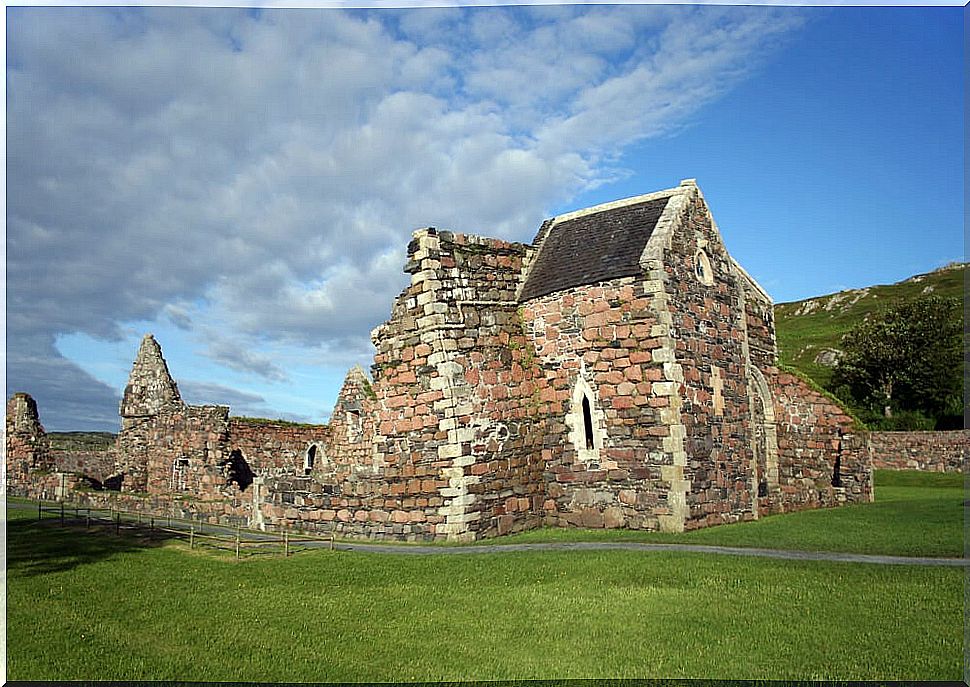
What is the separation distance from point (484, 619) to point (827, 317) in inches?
3596

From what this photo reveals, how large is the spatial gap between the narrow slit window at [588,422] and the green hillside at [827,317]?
53.2 metres

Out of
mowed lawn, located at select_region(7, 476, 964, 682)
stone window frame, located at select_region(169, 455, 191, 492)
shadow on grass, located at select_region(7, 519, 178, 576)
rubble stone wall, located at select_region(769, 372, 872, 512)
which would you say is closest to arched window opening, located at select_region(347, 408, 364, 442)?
stone window frame, located at select_region(169, 455, 191, 492)

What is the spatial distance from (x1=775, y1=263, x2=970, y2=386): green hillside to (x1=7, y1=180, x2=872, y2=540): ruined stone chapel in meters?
50.6

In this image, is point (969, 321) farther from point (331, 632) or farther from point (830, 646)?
point (331, 632)

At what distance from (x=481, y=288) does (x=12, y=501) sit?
18857 millimetres

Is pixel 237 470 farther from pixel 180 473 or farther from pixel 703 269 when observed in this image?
pixel 703 269

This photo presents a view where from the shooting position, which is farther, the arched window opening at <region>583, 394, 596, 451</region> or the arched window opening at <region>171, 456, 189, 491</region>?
the arched window opening at <region>171, 456, 189, 491</region>

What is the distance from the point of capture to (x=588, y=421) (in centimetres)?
1689

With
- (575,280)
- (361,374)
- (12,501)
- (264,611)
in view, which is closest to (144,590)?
(264,611)

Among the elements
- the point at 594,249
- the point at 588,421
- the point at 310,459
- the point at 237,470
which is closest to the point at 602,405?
the point at 588,421

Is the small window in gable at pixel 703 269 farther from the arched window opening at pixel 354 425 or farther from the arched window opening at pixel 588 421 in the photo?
the arched window opening at pixel 354 425

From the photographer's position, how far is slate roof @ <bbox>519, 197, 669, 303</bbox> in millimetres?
17172

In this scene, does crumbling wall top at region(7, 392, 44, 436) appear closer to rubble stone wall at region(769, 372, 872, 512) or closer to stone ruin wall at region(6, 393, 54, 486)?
stone ruin wall at region(6, 393, 54, 486)

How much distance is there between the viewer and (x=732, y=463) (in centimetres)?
1766
